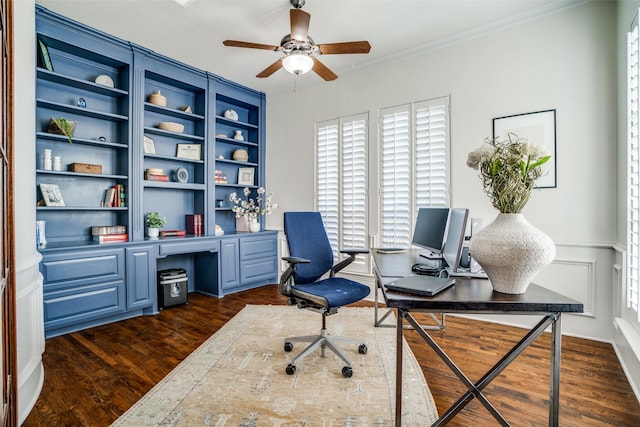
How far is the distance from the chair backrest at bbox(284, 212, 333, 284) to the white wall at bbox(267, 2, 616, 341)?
63.1 inches

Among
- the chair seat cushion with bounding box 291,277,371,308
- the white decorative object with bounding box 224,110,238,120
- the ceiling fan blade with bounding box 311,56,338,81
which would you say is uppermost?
the white decorative object with bounding box 224,110,238,120

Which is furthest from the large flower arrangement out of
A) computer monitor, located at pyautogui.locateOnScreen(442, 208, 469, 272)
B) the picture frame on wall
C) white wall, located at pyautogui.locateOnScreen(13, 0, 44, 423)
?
white wall, located at pyautogui.locateOnScreen(13, 0, 44, 423)

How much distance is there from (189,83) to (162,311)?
2844 mm

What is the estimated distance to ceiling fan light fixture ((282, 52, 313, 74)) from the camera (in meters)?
2.67

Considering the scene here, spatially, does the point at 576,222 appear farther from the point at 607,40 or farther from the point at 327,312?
the point at 327,312

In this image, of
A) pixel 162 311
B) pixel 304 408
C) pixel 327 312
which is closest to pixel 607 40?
pixel 327 312

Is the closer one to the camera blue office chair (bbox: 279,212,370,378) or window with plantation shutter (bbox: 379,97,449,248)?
blue office chair (bbox: 279,212,370,378)

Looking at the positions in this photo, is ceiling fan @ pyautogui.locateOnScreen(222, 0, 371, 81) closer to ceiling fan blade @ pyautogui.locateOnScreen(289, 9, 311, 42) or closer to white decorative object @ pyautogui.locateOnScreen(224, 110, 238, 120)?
ceiling fan blade @ pyautogui.locateOnScreen(289, 9, 311, 42)

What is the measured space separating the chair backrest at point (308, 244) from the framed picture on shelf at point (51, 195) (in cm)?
236

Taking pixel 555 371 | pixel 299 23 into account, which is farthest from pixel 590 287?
pixel 299 23

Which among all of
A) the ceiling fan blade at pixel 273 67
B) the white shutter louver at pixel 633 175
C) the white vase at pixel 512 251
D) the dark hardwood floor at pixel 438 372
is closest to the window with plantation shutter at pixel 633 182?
the white shutter louver at pixel 633 175

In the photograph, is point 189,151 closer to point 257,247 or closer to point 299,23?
point 257,247

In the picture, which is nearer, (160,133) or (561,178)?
(561,178)

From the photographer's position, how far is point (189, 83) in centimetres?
415
